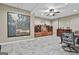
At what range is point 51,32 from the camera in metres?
16.8

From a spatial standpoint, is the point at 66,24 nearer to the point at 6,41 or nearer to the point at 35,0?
the point at 6,41

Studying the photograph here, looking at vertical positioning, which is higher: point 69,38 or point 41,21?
point 41,21

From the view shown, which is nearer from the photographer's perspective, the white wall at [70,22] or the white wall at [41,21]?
the white wall at [70,22]

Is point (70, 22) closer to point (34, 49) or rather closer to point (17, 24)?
point (17, 24)

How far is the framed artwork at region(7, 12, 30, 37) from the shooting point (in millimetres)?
8445

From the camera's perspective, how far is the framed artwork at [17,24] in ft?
27.7

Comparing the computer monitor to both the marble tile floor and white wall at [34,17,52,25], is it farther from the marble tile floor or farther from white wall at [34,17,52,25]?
white wall at [34,17,52,25]

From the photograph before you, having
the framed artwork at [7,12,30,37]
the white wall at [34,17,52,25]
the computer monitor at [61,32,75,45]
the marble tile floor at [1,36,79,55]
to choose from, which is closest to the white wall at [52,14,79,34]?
the white wall at [34,17,52,25]

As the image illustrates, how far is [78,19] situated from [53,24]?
489 cm

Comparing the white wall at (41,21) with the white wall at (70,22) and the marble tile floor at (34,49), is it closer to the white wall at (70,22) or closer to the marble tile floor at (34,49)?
the white wall at (70,22)

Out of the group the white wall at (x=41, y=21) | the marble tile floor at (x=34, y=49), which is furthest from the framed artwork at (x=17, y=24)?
the white wall at (x=41, y=21)

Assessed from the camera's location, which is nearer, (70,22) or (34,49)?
(34,49)

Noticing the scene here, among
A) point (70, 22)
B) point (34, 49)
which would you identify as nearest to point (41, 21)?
point (70, 22)

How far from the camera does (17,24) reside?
29.4ft
